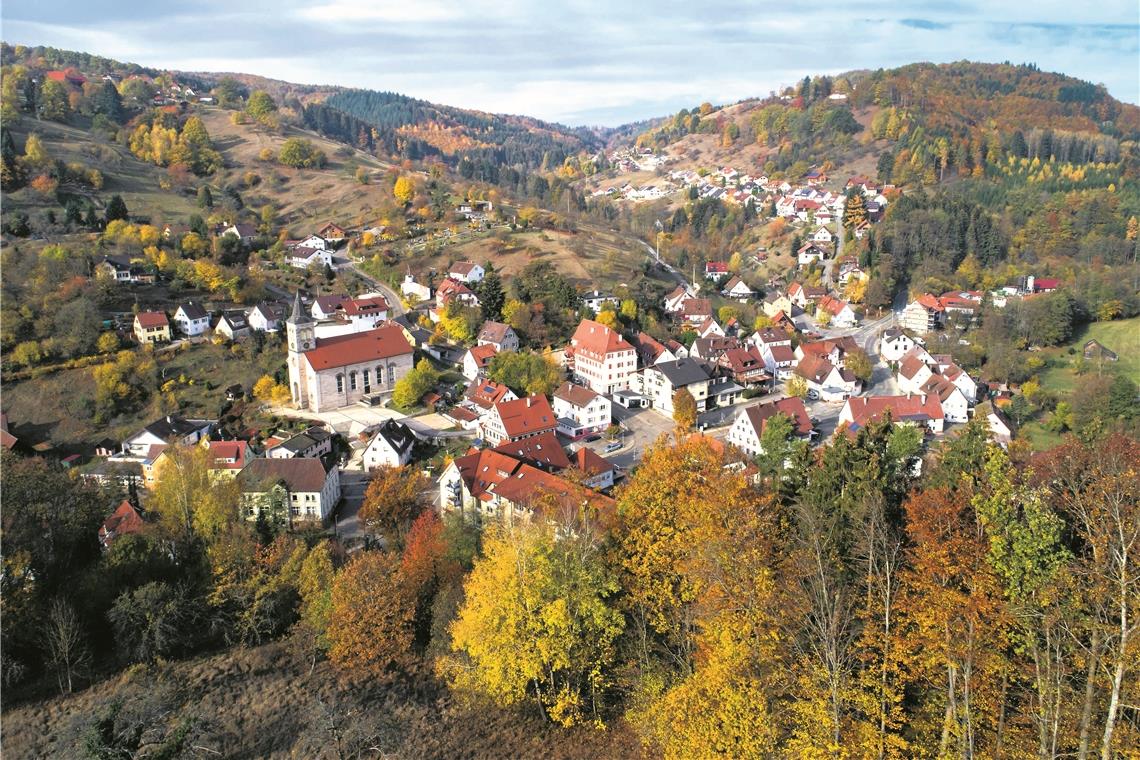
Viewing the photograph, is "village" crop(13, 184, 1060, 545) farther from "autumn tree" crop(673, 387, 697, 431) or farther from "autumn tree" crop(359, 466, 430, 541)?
"autumn tree" crop(359, 466, 430, 541)

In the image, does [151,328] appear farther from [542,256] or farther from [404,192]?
[404,192]

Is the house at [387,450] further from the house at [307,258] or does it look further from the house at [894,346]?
the house at [894,346]

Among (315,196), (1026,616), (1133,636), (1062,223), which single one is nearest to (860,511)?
(1026,616)

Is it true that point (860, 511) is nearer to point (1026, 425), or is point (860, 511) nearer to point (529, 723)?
point (529, 723)

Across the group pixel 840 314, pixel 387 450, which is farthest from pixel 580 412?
pixel 840 314

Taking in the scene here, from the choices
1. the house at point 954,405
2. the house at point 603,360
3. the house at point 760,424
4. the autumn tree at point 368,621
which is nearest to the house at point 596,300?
the house at point 603,360

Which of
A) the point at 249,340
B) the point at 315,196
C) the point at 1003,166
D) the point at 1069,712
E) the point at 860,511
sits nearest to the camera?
the point at 1069,712

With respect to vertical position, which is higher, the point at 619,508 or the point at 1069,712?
the point at 1069,712
